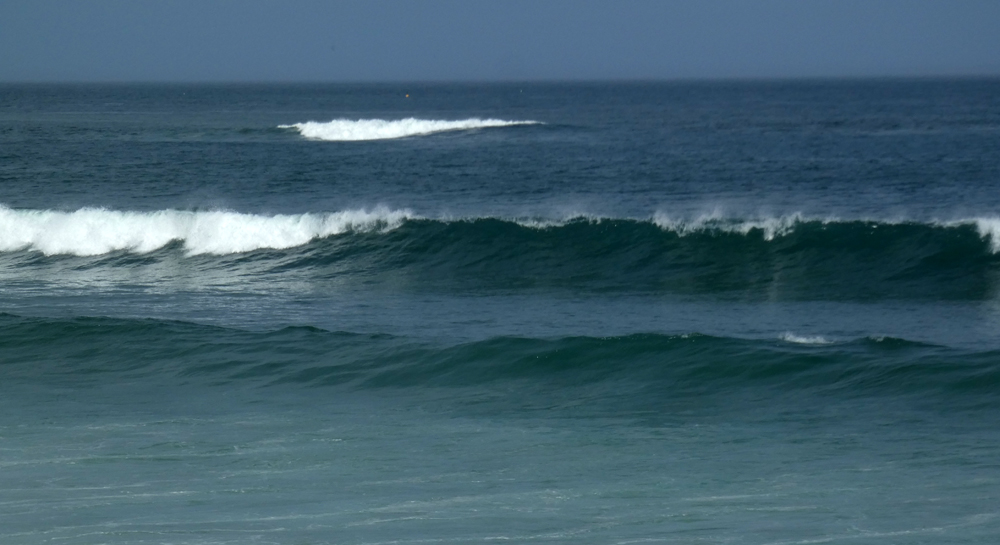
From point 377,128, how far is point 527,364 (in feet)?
179

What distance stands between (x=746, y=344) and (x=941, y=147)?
37567mm

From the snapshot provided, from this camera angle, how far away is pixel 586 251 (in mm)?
19344

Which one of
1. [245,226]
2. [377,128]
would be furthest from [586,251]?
[377,128]

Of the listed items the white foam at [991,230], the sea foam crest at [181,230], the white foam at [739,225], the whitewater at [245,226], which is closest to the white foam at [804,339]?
the whitewater at [245,226]

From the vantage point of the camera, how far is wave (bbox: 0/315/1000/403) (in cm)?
1081

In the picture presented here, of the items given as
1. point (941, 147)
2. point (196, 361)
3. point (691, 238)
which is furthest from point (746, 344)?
point (941, 147)

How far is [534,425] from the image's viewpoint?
953 centimetres

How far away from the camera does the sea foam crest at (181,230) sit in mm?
21625

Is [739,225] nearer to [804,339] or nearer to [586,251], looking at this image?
[586,251]

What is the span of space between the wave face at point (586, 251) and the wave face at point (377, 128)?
36909 millimetres

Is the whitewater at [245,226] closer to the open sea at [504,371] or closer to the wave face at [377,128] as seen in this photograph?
the open sea at [504,371]

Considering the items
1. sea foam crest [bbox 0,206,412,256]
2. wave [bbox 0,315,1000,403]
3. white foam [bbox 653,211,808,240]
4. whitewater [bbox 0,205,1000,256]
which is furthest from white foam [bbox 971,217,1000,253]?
sea foam crest [bbox 0,206,412,256]

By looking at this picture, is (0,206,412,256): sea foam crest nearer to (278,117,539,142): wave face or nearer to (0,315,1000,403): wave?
(0,315,1000,403): wave

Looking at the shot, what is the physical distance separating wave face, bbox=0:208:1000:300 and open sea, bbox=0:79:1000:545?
8 centimetres
